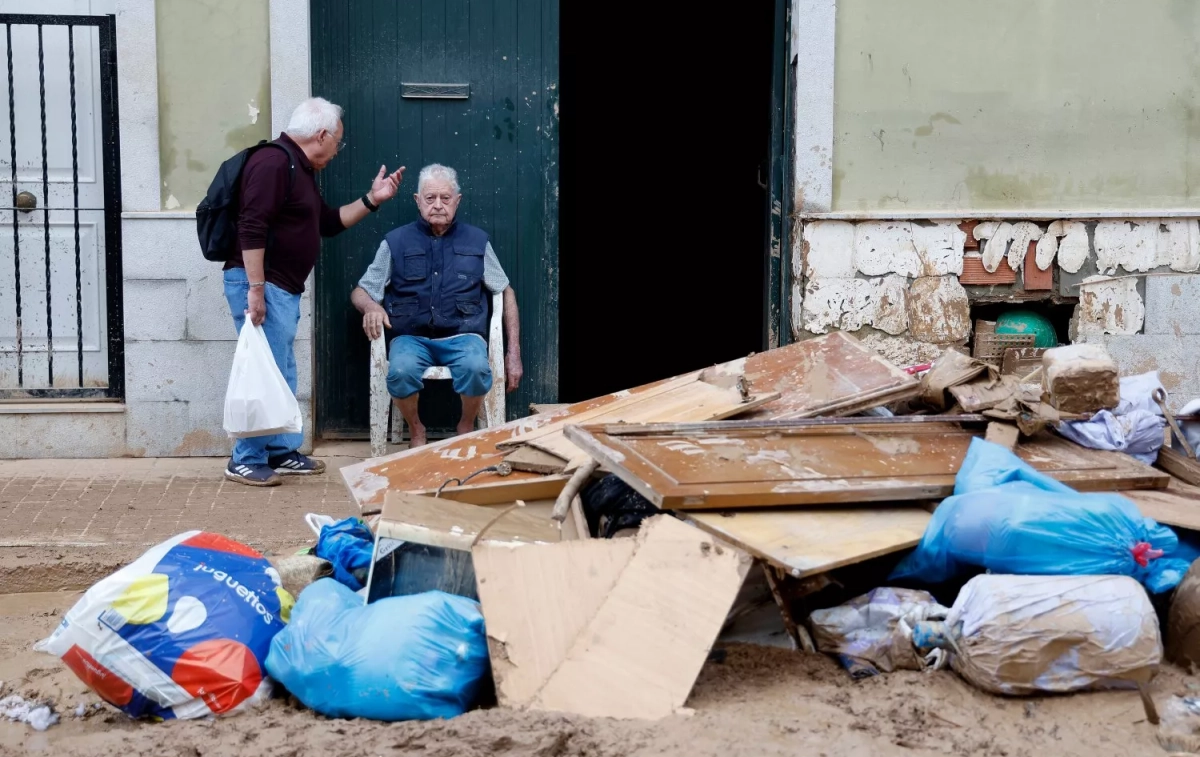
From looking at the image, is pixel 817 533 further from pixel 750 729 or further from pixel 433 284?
pixel 433 284

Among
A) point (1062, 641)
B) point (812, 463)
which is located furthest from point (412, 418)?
point (1062, 641)

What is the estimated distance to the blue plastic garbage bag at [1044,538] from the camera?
11.3 feet

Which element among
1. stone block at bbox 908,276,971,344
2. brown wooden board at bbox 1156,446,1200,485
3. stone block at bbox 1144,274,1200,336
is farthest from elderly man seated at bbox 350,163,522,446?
stone block at bbox 1144,274,1200,336

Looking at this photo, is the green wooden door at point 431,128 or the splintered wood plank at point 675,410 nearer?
the splintered wood plank at point 675,410

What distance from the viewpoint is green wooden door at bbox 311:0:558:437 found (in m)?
6.45

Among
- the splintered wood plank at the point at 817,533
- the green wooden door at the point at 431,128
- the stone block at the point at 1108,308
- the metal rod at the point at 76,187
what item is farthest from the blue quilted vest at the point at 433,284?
the stone block at the point at 1108,308

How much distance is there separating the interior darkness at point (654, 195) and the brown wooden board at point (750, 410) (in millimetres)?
4369

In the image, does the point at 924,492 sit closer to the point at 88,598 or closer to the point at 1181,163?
the point at 88,598

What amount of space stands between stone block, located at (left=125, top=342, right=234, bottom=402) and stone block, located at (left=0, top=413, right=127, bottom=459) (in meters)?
0.20

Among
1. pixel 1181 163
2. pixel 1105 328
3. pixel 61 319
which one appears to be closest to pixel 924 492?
pixel 1105 328

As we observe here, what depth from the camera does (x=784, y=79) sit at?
674 cm

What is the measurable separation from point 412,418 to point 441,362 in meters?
0.31

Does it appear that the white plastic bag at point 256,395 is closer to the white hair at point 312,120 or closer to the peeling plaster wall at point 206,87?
the white hair at point 312,120

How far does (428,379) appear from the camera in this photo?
20.3ft
